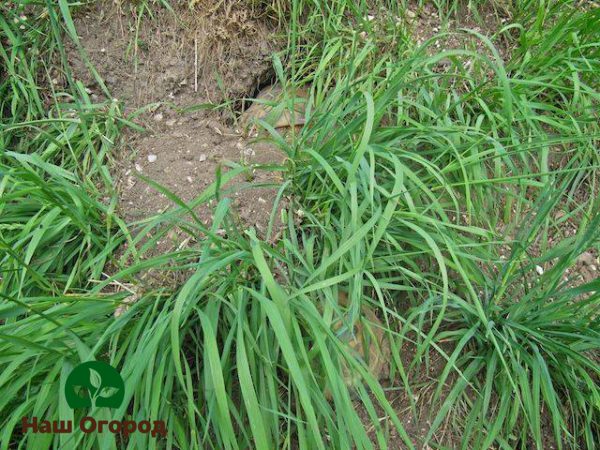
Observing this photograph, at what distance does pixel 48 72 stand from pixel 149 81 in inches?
14.7

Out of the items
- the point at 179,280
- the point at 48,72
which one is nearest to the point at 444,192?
the point at 179,280

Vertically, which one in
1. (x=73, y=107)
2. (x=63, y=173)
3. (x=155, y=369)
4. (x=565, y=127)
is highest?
(x=565, y=127)

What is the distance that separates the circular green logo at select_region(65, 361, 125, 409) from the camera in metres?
1.26

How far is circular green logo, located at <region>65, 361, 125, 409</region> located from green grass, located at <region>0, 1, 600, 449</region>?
4cm

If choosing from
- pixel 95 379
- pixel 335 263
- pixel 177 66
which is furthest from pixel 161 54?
pixel 95 379

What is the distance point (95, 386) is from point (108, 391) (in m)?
0.04

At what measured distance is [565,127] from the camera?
1748 millimetres

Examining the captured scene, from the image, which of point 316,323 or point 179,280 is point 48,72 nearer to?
point 179,280

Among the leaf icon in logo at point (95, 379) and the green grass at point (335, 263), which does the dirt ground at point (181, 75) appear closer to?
the green grass at point (335, 263)

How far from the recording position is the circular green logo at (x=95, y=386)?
126 cm

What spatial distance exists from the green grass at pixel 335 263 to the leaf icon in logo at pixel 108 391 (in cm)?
5

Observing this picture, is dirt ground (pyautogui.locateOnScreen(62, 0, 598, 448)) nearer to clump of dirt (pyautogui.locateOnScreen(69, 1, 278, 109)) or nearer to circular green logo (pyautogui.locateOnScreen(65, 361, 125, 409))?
clump of dirt (pyautogui.locateOnScreen(69, 1, 278, 109))

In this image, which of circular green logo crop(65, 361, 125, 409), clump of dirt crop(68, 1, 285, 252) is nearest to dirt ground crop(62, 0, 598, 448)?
clump of dirt crop(68, 1, 285, 252)

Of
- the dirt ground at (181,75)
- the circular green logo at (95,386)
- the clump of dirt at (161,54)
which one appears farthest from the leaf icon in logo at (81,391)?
the clump of dirt at (161,54)
